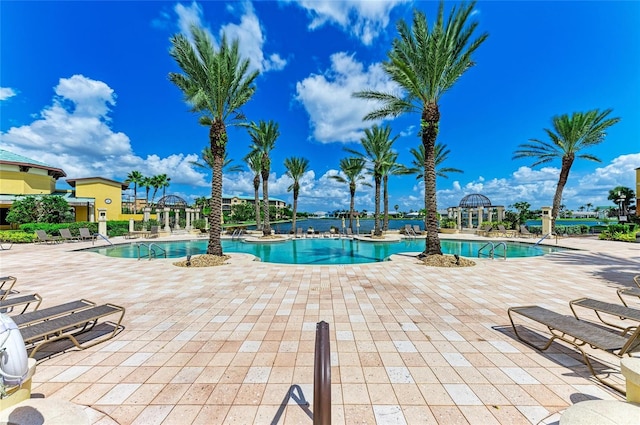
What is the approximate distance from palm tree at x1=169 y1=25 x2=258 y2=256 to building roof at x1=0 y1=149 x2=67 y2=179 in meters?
26.8

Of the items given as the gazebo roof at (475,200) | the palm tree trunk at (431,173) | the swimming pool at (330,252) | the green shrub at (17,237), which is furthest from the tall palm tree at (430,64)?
the gazebo roof at (475,200)

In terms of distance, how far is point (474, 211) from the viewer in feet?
101

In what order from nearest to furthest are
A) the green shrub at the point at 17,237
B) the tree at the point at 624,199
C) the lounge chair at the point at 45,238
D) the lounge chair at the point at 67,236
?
1. the lounge chair at the point at 45,238
2. the green shrub at the point at 17,237
3. the lounge chair at the point at 67,236
4. the tree at the point at 624,199

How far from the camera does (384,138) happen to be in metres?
23.1

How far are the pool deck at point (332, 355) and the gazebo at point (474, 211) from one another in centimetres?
2169

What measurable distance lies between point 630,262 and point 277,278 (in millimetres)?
14458

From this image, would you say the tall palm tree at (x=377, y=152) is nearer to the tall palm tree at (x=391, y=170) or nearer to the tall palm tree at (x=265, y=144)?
the tall palm tree at (x=391, y=170)

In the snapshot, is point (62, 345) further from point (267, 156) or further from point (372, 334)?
point (267, 156)

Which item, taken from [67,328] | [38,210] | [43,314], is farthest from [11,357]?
[38,210]

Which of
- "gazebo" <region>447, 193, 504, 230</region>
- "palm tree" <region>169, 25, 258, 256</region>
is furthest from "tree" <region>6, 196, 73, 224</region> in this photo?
"gazebo" <region>447, 193, 504, 230</region>

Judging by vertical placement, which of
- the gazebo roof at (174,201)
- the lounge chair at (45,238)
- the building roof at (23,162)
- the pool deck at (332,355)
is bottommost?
the pool deck at (332,355)

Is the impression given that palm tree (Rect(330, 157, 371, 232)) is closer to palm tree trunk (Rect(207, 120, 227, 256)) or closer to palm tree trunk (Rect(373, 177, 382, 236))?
palm tree trunk (Rect(373, 177, 382, 236))

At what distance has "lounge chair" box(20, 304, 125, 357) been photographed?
3.39 metres

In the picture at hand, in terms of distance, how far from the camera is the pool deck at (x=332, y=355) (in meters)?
2.71
